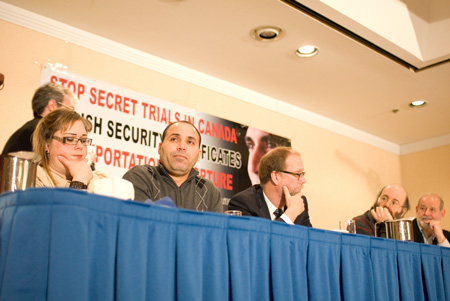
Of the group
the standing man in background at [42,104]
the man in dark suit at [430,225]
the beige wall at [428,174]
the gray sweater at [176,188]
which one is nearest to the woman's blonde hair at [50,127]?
the gray sweater at [176,188]

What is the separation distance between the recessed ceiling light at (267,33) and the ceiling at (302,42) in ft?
0.11

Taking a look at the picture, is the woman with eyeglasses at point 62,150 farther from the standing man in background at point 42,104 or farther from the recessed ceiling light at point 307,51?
the recessed ceiling light at point 307,51

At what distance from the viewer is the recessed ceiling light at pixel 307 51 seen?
322 centimetres

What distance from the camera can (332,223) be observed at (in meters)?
4.48

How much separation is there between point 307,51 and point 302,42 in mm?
140

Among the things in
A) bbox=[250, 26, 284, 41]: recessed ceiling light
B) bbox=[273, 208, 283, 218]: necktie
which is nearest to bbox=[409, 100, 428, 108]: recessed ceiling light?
bbox=[250, 26, 284, 41]: recessed ceiling light

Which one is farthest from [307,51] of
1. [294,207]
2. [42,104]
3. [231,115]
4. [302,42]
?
[42,104]

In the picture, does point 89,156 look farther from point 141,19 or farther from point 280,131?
point 280,131

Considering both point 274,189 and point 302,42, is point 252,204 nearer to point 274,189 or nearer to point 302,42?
point 274,189

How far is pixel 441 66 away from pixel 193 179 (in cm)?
229

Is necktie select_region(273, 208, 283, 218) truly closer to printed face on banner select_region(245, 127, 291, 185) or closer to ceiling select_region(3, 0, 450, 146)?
ceiling select_region(3, 0, 450, 146)

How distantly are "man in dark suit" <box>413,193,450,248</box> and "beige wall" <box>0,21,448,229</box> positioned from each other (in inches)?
39.7

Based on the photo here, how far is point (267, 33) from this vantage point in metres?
3.05

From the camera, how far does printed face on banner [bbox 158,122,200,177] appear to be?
2.19 meters
